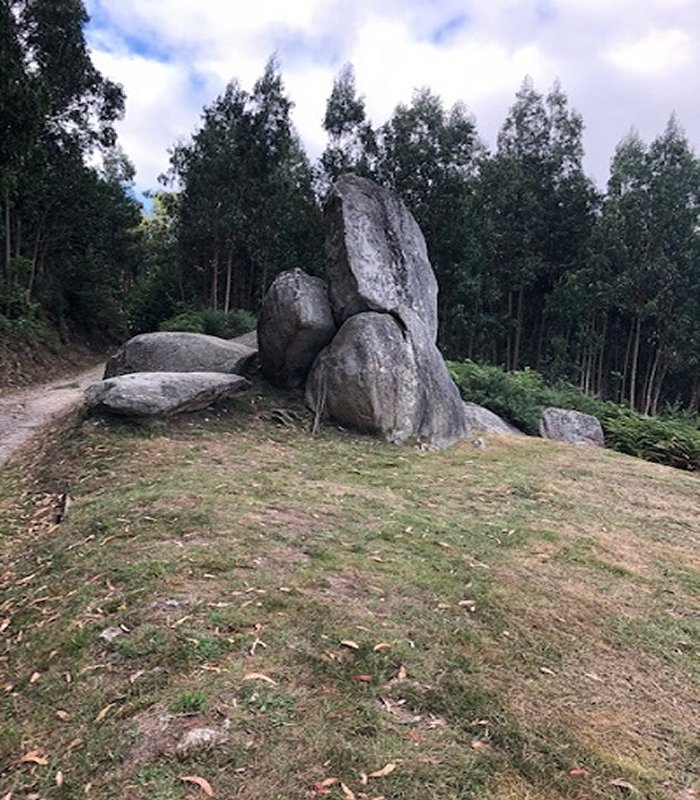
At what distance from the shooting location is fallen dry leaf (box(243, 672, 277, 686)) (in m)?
2.68

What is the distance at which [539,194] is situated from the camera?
885 inches

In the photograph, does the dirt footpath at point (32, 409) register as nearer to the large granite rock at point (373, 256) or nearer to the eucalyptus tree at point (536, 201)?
the large granite rock at point (373, 256)

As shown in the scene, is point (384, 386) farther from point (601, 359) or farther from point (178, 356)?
point (601, 359)

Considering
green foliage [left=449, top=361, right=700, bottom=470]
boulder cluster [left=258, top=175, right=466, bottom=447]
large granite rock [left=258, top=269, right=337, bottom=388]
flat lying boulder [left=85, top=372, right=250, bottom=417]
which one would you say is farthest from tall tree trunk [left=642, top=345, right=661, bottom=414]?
flat lying boulder [left=85, top=372, right=250, bottom=417]

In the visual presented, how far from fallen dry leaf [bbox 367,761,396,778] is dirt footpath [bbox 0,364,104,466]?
6482 mm

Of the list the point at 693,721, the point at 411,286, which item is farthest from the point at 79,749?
the point at 411,286

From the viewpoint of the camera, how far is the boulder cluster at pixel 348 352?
28.0ft

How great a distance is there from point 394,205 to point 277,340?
329 centimetres

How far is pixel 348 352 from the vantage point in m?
8.96

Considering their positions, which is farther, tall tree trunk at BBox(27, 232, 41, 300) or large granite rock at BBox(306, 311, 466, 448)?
tall tree trunk at BBox(27, 232, 41, 300)

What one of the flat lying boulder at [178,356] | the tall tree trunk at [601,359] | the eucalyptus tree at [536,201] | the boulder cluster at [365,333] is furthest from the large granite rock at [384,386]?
the tall tree trunk at [601,359]

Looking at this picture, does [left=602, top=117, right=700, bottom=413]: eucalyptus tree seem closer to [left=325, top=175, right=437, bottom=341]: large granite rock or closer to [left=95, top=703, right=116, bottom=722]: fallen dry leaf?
[left=325, top=175, right=437, bottom=341]: large granite rock

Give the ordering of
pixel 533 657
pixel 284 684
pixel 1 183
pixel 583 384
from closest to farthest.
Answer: pixel 284 684 < pixel 533 657 < pixel 1 183 < pixel 583 384

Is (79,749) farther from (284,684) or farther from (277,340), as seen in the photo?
(277,340)
